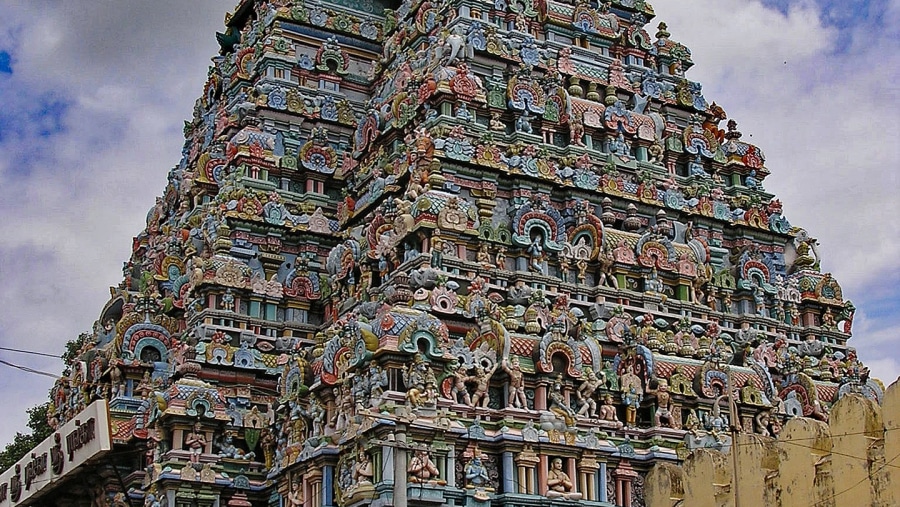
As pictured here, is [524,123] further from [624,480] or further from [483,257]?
[624,480]

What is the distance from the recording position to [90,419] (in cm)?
2758

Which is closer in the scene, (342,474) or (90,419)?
(342,474)

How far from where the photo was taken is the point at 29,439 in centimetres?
4303

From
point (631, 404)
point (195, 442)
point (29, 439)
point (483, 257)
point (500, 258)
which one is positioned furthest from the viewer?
point (29, 439)

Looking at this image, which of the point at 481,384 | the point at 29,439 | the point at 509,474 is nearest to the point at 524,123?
the point at 481,384

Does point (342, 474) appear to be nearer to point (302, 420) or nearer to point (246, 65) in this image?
point (302, 420)

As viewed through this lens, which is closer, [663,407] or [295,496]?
[295,496]

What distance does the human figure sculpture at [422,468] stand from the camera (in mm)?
22438

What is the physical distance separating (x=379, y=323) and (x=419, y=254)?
257 cm

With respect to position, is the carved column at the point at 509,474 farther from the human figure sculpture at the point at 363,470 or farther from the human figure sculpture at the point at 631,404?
the human figure sculpture at the point at 631,404

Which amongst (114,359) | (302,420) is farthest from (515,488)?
(114,359)

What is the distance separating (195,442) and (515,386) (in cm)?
704

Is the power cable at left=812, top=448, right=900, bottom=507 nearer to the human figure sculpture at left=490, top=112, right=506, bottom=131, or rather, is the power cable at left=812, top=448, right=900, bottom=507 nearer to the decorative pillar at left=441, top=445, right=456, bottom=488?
the decorative pillar at left=441, top=445, right=456, bottom=488

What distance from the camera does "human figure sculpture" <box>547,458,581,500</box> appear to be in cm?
2345
